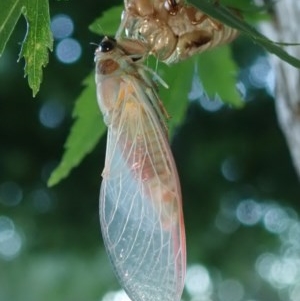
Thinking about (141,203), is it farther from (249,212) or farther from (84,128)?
(249,212)

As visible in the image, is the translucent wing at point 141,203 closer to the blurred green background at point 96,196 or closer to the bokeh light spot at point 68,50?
A: the bokeh light spot at point 68,50

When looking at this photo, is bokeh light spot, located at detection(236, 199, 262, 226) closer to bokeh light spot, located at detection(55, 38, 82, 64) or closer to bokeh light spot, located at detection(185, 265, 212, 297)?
bokeh light spot, located at detection(185, 265, 212, 297)

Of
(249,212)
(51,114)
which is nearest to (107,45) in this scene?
(51,114)

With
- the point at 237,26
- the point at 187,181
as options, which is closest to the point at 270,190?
the point at 187,181

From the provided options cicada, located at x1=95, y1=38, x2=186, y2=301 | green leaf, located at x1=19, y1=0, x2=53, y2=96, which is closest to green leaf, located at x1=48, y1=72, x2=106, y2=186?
cicada, located at x1=95, y1=38, x2=186, y2=301

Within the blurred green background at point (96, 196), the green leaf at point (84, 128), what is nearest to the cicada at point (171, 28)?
the green leaf at point (84, 128)

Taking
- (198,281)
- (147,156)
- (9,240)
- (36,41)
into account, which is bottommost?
(198,281)
